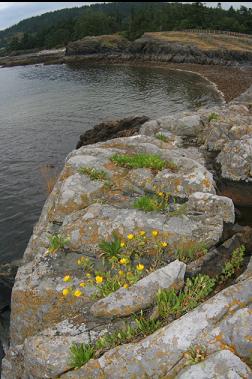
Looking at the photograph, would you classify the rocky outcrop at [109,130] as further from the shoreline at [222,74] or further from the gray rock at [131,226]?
the gray rock at [131,226]

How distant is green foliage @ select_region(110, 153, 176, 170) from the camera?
12.9m

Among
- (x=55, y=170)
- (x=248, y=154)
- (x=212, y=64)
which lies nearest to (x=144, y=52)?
(x=212, y=64)

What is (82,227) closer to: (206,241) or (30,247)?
(30,247)

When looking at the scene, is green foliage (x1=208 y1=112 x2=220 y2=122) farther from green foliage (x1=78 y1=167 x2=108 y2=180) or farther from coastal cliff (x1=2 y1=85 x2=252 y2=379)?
green foliage (x1=78 y1=167 x2=108 y2=180)

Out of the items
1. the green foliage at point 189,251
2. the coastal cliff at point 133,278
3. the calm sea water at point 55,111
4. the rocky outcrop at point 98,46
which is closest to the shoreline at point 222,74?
the calm sea water at point 55,111

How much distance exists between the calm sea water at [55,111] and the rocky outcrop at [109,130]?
1.95 meters

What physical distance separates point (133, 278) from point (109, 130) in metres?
29.4

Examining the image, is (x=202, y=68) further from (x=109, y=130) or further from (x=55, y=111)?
(x=109, y=130)

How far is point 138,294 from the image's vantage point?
750cm

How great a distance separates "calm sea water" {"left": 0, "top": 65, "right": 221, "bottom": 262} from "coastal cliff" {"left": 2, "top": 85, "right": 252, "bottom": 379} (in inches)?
374

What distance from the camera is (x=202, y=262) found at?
8602 mm

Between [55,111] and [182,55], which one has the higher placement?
[182,55]

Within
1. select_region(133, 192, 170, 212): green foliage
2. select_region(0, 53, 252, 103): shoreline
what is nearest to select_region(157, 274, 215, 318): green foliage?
select_region(133, 192, 170, 212): green foliage

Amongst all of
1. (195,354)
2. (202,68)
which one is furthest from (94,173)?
(202,68)
